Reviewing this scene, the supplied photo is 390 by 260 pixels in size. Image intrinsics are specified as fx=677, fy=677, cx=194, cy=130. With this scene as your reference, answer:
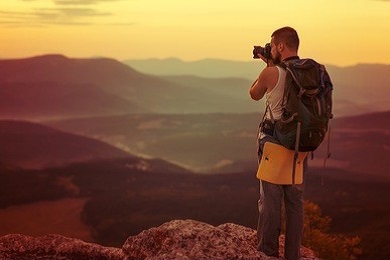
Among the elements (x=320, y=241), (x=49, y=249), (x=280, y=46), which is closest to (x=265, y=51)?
(x=280, y=46)

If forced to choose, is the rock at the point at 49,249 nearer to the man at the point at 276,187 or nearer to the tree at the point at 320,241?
the man at the point at 276,187

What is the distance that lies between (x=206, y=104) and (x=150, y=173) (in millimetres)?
10673

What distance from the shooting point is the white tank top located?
5562mm

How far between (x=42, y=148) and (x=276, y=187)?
112 feet

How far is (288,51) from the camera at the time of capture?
5711 mm

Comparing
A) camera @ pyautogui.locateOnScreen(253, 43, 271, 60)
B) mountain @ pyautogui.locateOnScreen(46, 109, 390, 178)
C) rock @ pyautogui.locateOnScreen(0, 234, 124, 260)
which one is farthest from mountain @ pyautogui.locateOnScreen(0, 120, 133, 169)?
camera @ pyautogui.locateOnScreen(253, 43, 271, 60)

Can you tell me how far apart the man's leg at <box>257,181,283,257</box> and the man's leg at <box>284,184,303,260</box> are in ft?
0.28

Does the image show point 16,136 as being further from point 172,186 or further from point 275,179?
point 275,179

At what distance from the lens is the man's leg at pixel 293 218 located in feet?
19.3

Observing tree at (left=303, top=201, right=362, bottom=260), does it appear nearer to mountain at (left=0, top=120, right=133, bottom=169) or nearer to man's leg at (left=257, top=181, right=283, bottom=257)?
man's leg at (left=257, top=181, right=283, bottom=257)

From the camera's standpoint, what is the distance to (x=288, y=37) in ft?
18.6

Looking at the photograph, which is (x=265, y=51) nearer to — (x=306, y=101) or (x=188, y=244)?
(x=306, y=101)

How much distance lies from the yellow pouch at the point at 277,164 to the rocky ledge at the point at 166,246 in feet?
2.11

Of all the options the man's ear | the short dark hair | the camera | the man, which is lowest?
the man
